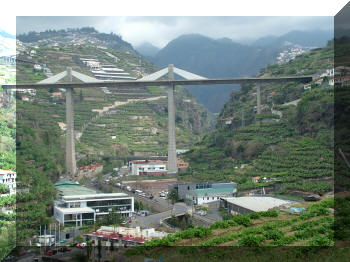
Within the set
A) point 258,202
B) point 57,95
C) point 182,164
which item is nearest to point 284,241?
point 258,202

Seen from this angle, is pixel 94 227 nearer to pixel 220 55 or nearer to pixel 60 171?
pixel 60 171

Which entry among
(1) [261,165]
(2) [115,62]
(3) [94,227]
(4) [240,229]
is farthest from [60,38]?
(4) [240,229]

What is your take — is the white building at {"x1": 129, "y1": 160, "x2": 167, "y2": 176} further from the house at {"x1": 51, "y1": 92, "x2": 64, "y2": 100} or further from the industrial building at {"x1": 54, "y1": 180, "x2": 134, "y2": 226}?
the house at {"x1": 51, "y1": 92, "x2": 64, "y2": 100}

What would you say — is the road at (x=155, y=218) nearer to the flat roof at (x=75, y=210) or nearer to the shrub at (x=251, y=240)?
the flat roof at (x=75, y=210)

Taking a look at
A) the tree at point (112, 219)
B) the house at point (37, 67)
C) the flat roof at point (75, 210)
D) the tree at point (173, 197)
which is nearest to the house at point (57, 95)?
A: the house at point (37, 67)

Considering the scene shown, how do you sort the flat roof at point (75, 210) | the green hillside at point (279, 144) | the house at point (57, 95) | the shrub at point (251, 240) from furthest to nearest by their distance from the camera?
the house at point (57, 95), the green hillside at point (279, 144), the flat roof at point (75, 210), the shrub at point (251, 240)

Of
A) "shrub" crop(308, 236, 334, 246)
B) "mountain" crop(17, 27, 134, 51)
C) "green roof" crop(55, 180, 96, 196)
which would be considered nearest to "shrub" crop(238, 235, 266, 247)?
"shrub" crop(308, 236, 334, 246)

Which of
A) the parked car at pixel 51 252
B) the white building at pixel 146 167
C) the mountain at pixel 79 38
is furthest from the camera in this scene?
the mountain at pixel 79 38
